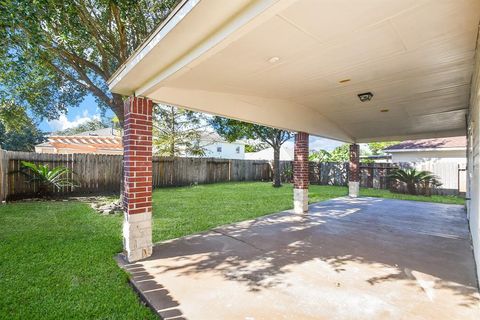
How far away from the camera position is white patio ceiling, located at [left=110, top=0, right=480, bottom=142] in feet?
7.30

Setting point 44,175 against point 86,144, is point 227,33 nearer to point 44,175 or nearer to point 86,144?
point 44,175

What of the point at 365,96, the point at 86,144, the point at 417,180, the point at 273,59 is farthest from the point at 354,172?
the point at 86,144

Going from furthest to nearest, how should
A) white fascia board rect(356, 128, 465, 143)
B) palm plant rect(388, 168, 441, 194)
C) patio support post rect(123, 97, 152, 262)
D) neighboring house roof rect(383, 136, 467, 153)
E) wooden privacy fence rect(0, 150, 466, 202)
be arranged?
neighboring house roof rect(383, 136, 467, 153)
palm plant rect(388, 168, 441, 194)
white fascia board rect(356, 128, 465, 143)
wooden privacy fence rect(0, 150, 466, 202)
patio support post rect(123, 97, 152, 262)

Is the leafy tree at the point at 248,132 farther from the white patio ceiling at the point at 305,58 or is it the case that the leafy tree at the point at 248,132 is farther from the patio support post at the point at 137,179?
the patio support post at the point at 137,179

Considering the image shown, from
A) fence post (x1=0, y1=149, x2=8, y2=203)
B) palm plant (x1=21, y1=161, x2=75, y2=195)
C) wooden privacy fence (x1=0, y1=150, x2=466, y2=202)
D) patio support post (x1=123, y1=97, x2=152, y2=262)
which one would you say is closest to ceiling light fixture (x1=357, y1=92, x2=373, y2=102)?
patio support post (x1=123, y1=97, x2=152, y2=262)

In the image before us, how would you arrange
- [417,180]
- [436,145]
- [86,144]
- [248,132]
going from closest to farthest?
[417,180] → [248,132] → [436,145] → [86,144]

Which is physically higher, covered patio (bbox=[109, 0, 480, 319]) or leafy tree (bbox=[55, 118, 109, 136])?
leafy tree (bbox=[55, 118, 109, 136])

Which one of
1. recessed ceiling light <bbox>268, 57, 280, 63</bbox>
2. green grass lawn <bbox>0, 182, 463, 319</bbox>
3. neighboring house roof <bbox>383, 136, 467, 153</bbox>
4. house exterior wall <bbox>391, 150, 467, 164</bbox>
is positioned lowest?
green grass lawn <bbox>0, 182, 463, 319</bbox>

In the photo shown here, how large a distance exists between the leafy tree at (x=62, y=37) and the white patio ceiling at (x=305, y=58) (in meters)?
2.73

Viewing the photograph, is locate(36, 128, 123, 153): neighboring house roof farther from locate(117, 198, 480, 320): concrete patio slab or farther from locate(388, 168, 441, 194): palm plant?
locate(388, 168, 441, 194): palm plant

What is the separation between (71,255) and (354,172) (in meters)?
10.1

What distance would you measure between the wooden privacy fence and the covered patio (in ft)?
21.5

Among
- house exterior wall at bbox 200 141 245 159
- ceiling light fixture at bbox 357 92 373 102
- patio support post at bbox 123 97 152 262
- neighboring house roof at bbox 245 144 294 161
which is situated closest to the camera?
patio support post at bbox 123 97 152 262

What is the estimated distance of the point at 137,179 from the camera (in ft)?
12.2
